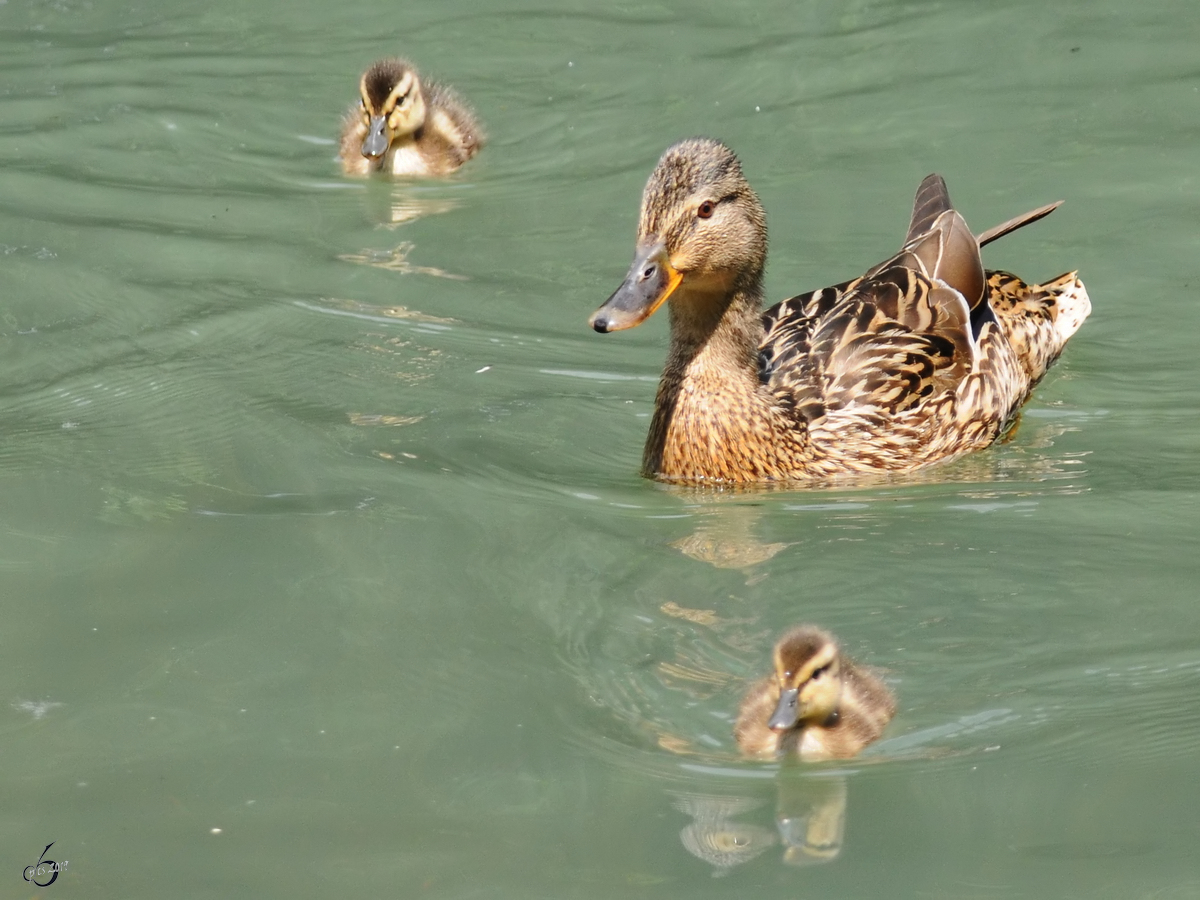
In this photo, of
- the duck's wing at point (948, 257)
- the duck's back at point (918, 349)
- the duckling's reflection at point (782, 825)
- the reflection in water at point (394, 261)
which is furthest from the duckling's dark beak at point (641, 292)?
the reflection in water at point (394, 261)

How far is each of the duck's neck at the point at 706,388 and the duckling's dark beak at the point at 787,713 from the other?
5.97 feet

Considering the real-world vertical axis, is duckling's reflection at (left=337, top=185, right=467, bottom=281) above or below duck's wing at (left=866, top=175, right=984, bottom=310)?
above

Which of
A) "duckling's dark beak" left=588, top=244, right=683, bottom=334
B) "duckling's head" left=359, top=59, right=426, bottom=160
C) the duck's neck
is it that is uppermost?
"duckling's head" left=359, top=59, right=426, bottom=160

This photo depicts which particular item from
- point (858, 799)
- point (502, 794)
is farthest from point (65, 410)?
Answer: point (858, 799)

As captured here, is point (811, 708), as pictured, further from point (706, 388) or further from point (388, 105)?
point (388, 105)

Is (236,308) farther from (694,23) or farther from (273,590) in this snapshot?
(694,23)

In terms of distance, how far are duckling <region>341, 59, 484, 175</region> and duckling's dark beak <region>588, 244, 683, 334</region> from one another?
330 centimetres

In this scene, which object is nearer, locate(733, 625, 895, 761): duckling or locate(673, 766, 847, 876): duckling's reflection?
locate(673, 766, 847, 876): duckling's reflection

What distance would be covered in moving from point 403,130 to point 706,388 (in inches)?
127

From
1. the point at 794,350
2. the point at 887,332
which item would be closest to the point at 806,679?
the point at 794,350

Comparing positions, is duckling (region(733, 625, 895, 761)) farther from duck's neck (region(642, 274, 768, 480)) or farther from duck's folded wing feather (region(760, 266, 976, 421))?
duck's folded wing feather (region(760, 266, 976, 421))

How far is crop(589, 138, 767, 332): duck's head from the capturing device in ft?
17.4

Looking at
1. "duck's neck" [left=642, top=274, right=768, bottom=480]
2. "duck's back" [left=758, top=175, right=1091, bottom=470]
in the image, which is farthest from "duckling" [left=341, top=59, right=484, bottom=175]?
"duck's neck" [left=642, top=274, right=768, bottom=480]

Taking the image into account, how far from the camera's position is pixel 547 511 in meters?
5.22
